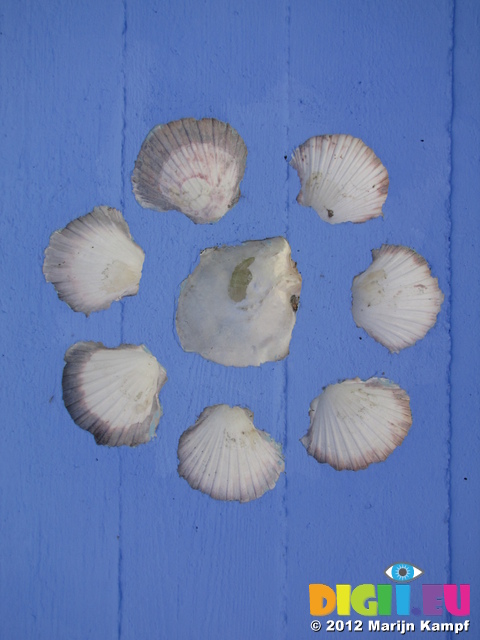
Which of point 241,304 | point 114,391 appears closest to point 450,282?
point 241,304

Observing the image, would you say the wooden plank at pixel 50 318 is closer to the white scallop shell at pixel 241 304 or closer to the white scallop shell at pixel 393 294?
the white scallop shell at pixel 241 304

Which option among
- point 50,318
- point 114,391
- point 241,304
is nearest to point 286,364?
point 241,304

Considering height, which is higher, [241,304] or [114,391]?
[241,304]

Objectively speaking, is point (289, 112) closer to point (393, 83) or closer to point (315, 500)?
point (393, 83)

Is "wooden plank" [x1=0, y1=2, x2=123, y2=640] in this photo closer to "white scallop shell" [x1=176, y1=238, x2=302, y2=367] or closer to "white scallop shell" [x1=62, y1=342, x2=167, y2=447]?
"white scallop shell" [x1=62, y1=342, x2=167, y2=447]

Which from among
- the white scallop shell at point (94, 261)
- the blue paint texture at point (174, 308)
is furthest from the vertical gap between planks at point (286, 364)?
the white scallop shell at point (94, 261)

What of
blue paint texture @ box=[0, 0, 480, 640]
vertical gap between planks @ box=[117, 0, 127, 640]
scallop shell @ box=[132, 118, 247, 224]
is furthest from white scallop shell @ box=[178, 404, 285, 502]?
scallop shell @ box=[132, 118, 247, 224]

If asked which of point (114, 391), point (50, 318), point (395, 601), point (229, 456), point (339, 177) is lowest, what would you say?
point (395, 601)

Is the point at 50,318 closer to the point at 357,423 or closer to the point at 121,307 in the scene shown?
the point at 121,307
